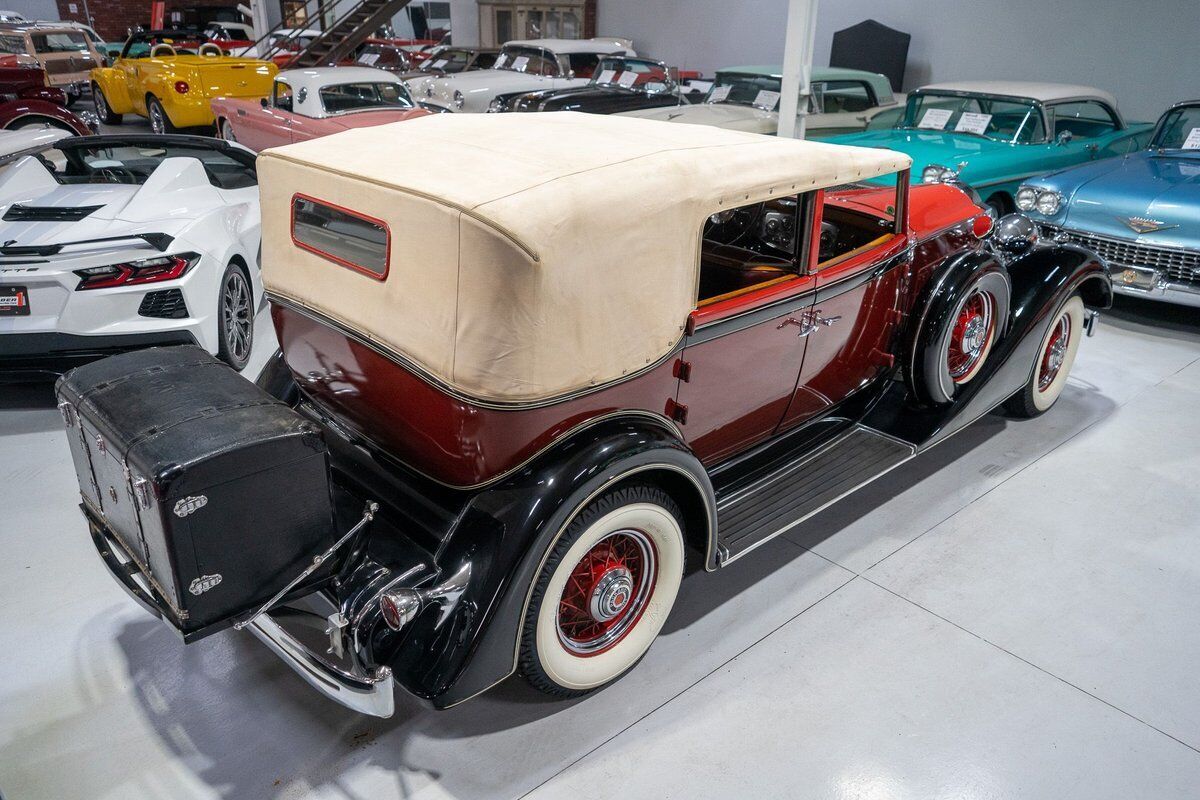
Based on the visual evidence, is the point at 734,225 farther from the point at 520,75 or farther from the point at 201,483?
the point at 520,75

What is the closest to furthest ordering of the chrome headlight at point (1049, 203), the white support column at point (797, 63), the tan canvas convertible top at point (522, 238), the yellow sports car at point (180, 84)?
the tan canvas convertible top at point (522, 238) → the chrome headlight at point (1049, 203) → the white support column at point (797, 63) → the yellow sports car at point (180, 84)

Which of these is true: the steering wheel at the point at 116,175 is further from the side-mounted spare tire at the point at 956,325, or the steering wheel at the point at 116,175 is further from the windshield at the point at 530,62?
the windshield at the point at 530,62

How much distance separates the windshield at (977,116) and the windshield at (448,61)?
292 inches

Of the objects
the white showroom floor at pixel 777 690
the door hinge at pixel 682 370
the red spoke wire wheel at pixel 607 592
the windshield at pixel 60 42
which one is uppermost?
the windshield at pixel 60 42

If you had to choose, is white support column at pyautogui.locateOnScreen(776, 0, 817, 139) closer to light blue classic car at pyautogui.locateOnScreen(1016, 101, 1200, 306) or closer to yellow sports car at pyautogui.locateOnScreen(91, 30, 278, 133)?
light blue classic car at pyautogui.locateOnScreen(1016, 101, 1200, 306)

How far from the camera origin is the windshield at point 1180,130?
6770 mm

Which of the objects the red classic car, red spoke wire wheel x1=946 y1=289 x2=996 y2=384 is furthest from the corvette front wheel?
the red classic car

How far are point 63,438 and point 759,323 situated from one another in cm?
365

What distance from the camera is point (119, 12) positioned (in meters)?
24.2

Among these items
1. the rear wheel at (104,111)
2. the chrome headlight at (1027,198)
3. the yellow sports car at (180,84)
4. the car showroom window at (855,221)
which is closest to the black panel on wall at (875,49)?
the chrome headlight at (1027,198)

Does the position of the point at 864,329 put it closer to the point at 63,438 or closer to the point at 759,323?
the point at 759,323

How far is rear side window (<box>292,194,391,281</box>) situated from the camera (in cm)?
247

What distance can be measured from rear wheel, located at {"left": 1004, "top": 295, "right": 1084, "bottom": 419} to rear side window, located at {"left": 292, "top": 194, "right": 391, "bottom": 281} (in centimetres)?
346

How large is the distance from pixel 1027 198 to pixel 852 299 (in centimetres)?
384
